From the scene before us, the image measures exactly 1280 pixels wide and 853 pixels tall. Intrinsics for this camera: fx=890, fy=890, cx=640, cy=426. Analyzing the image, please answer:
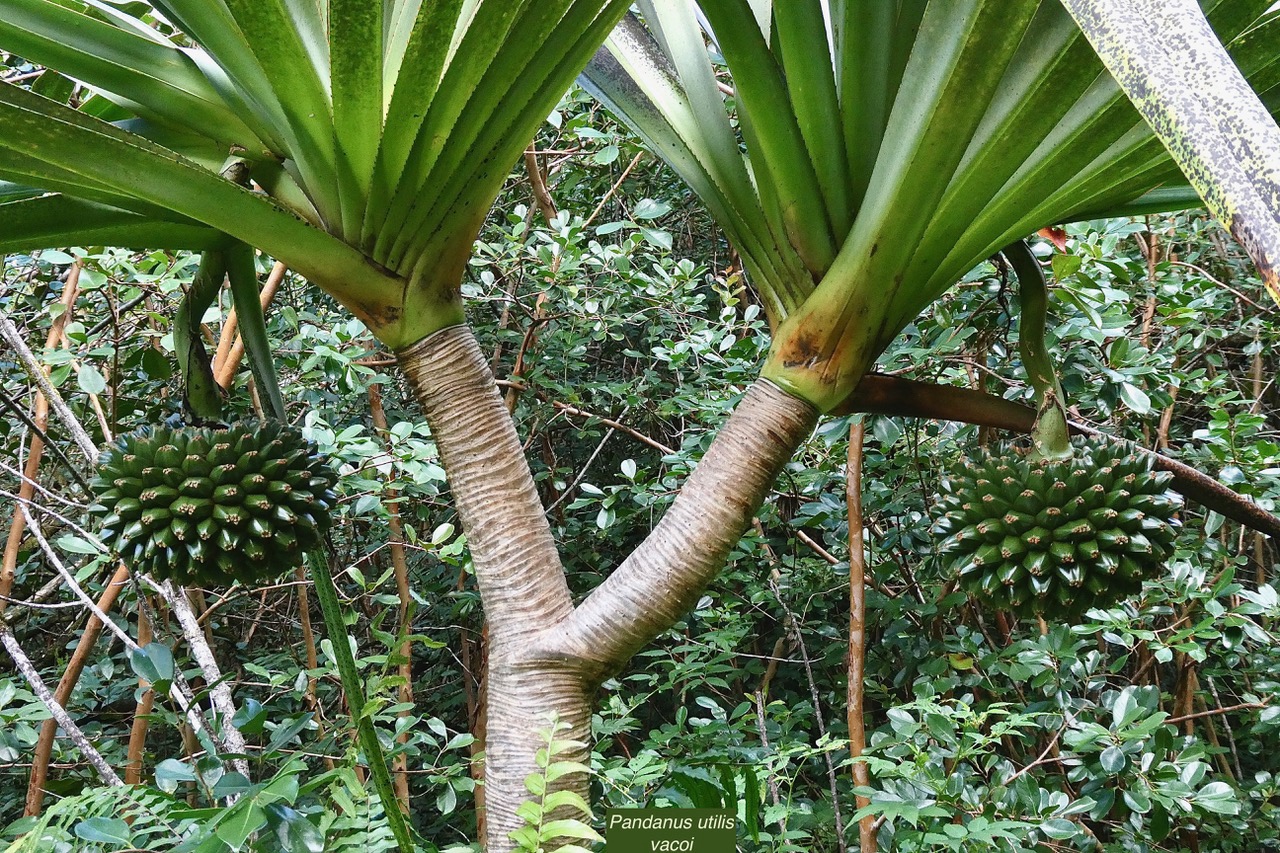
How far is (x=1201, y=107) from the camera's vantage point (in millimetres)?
235

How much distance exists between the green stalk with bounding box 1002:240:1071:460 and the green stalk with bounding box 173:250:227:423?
71 centimetres

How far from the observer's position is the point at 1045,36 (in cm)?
60

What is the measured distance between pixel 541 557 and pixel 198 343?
15.4 inches

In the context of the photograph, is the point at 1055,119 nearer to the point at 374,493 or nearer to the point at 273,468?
the point at 273,468

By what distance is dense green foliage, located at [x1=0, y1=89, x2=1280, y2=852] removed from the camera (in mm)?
1356

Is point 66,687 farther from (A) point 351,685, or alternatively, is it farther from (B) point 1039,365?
(B) point 1039,365

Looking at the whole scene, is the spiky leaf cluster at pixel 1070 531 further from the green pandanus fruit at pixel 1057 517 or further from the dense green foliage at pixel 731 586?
the dense green foliage at pixel 731 586

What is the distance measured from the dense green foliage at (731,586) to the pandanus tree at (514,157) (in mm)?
320

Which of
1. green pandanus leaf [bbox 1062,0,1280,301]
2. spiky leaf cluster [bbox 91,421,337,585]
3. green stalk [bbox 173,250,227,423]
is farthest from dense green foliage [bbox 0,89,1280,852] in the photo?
green pandanus leaf [bbox 1062,0,1280,301]

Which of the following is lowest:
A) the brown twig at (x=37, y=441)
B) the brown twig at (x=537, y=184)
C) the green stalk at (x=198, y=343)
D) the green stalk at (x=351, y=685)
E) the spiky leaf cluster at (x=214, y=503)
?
the green stalk at (x=351, y=685)

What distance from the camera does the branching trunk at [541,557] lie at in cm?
65

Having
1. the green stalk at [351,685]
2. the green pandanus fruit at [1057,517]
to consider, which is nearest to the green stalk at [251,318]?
the green stalk at [351,685]

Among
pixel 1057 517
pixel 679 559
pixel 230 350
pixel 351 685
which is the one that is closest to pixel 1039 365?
pixel 1057 517

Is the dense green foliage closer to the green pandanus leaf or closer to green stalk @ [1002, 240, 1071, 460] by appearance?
green stalk @ [1002, 240, 1071, 460]
